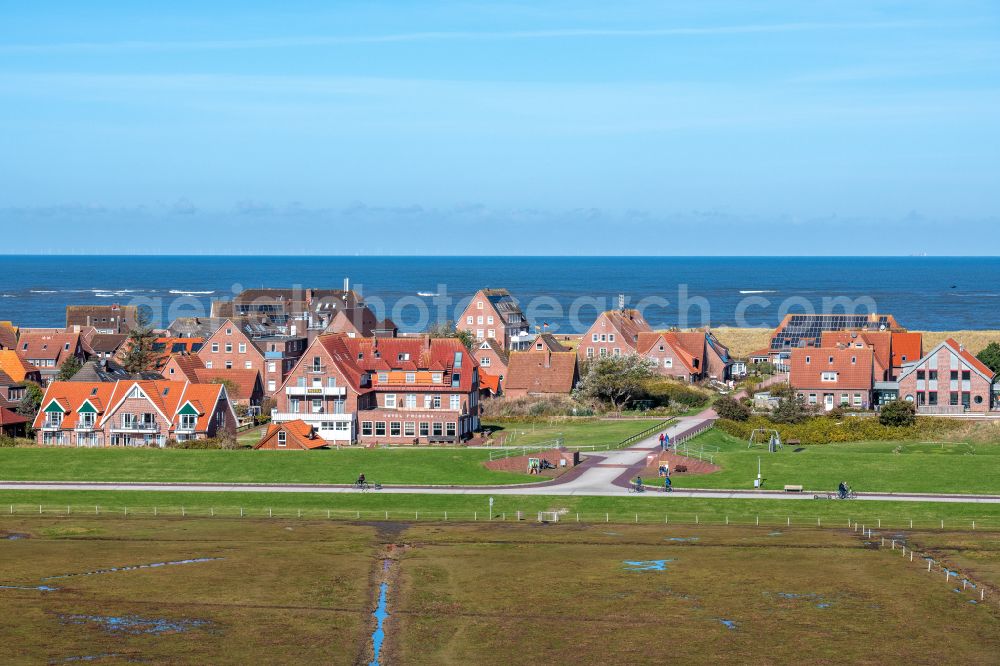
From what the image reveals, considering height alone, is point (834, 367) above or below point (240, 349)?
below

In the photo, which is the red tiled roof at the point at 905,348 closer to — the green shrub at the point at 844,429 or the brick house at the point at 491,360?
the green shrub at the point at 844,429

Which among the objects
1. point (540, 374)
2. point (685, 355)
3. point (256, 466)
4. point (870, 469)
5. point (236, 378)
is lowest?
point (256, 466)

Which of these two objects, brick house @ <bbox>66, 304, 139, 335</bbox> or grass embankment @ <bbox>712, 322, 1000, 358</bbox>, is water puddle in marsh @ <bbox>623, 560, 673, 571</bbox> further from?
brick house @ <bbox>66, 304, 139, 335</bbox>

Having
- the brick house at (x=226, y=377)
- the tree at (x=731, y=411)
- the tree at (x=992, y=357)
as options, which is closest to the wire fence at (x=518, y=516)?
the tree at (x=731, y=411)

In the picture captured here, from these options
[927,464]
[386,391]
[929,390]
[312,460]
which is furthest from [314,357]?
[929,390]

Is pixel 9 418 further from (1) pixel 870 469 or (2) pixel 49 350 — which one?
(1) pixel 870 469

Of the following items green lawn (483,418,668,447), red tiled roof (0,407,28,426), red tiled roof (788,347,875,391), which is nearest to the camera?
green lawn (483,418,668,447)

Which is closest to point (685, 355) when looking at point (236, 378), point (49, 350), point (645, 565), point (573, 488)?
point (236, 378)

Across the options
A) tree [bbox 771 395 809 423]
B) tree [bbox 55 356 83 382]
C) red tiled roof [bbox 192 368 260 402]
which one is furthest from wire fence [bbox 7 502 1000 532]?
tree [bbox 55 356 83 382]
